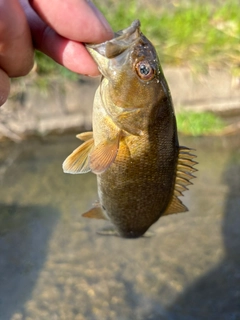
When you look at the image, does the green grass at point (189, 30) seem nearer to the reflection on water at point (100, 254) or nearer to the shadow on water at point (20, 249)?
the reflection on water at point (100, 254)

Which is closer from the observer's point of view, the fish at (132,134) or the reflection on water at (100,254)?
the fish at (132,134)

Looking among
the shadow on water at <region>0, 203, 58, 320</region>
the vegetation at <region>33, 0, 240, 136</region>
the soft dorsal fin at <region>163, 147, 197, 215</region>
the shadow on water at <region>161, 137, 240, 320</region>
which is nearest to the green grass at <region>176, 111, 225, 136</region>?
the vegetation at <region>33, 0, 240, 136</region>

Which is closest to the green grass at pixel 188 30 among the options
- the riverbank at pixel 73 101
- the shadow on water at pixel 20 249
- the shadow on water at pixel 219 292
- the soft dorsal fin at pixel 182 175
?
the riverbank at pixel 73 101

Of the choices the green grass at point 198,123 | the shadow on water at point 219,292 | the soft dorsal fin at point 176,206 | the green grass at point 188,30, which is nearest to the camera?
the soft dorsal fin at point 176,206

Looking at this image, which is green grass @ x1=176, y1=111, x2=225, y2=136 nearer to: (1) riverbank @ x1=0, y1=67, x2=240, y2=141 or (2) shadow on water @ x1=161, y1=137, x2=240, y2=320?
(1) riverbank @ x1=0, y1=67, x2=240, y2=141

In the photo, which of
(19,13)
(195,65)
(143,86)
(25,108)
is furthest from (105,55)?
(195,65)

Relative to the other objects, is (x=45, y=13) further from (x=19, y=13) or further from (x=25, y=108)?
(x=25, y=108)
